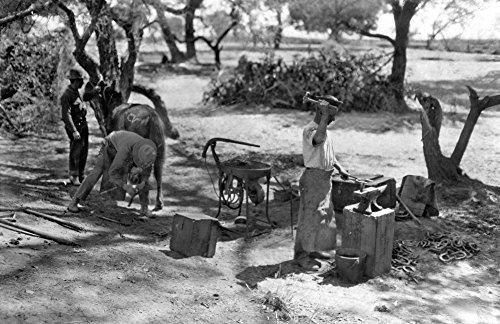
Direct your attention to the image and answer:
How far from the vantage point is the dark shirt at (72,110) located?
29.2ft

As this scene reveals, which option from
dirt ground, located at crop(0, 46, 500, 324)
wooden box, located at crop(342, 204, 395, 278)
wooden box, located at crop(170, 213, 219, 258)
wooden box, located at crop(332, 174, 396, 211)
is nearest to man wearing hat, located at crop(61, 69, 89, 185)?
dirt ground, located at crop(0, 46, 500, 324)

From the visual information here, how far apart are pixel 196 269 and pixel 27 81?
8.54 m

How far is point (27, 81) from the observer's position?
45.0ft

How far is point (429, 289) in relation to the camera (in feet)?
22.3

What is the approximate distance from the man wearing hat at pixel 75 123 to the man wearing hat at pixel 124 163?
1.36m

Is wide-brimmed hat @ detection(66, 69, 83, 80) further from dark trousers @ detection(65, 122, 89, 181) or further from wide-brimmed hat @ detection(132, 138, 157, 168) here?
A: wide-brimmed hat @ detection(132, 138, 157, 168)

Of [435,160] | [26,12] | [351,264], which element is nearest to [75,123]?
[26,12]

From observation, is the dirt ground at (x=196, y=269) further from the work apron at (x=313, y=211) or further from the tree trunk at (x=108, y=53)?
the tree trunk at (x=108, y=53)

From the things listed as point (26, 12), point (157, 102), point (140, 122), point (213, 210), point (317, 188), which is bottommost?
point (213, 210)

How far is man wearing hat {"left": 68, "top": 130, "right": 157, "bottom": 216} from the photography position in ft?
25.0

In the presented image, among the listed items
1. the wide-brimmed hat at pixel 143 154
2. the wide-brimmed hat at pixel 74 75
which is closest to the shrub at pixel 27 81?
the wide-brimmed hat at pixel 74 75

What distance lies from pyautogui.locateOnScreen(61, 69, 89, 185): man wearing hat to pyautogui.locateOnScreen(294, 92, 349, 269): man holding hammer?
350cm

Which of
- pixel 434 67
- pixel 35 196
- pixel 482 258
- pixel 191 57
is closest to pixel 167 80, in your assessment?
pixel 191 57

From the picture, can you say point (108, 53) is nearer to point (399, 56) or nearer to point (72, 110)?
point (72, 110)
